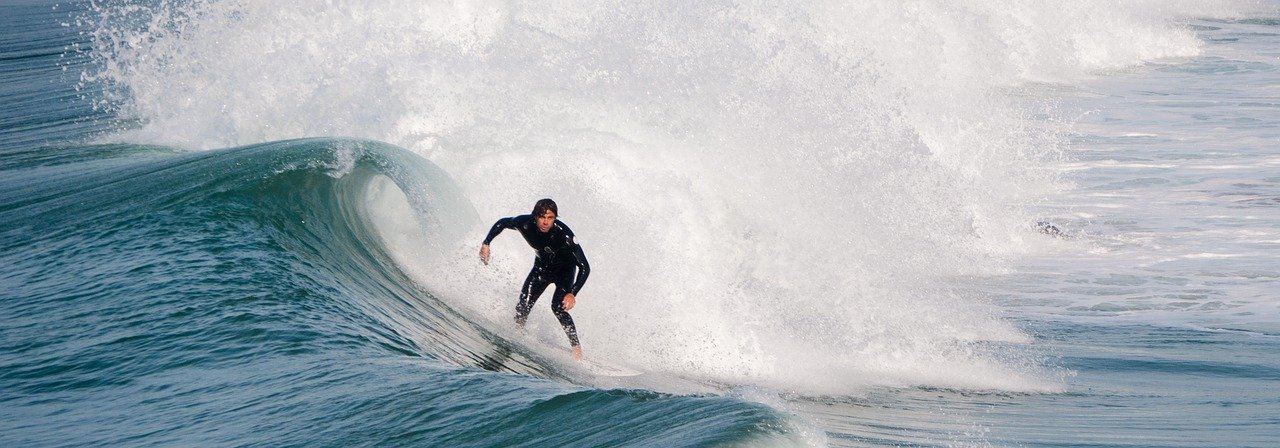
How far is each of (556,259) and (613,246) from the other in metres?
2.10

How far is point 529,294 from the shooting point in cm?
845

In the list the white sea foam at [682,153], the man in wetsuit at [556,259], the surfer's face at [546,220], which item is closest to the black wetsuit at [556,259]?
the man in wetsuit at [556,259]

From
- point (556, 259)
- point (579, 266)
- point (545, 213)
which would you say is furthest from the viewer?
point (556, 259)

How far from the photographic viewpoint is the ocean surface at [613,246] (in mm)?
5652

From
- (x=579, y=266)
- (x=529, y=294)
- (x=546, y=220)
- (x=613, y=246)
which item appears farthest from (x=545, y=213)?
(x=613, y=246)

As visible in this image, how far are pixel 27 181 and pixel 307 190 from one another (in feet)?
15.7

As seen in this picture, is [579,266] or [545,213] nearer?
[545,213]

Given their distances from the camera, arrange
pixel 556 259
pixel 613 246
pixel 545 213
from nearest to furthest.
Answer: pixel 545 213
pixel 556 259
pixel 613 246

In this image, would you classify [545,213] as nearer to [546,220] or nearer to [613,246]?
[546,220]

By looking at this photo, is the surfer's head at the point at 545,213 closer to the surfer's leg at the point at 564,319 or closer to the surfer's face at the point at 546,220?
the surfer's face at the point at 546,220

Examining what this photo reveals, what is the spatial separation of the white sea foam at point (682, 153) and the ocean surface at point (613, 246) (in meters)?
0.04

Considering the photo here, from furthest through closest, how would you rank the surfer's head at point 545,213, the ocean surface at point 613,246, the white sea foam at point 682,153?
1. the white sea foam at point 682,153
2. the surfer's head at point 545,213
3. the ocean surface at point 613,246

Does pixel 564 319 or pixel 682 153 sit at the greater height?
pixel 682 153

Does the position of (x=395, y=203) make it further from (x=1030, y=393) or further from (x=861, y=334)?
(x=1030, y=393)
